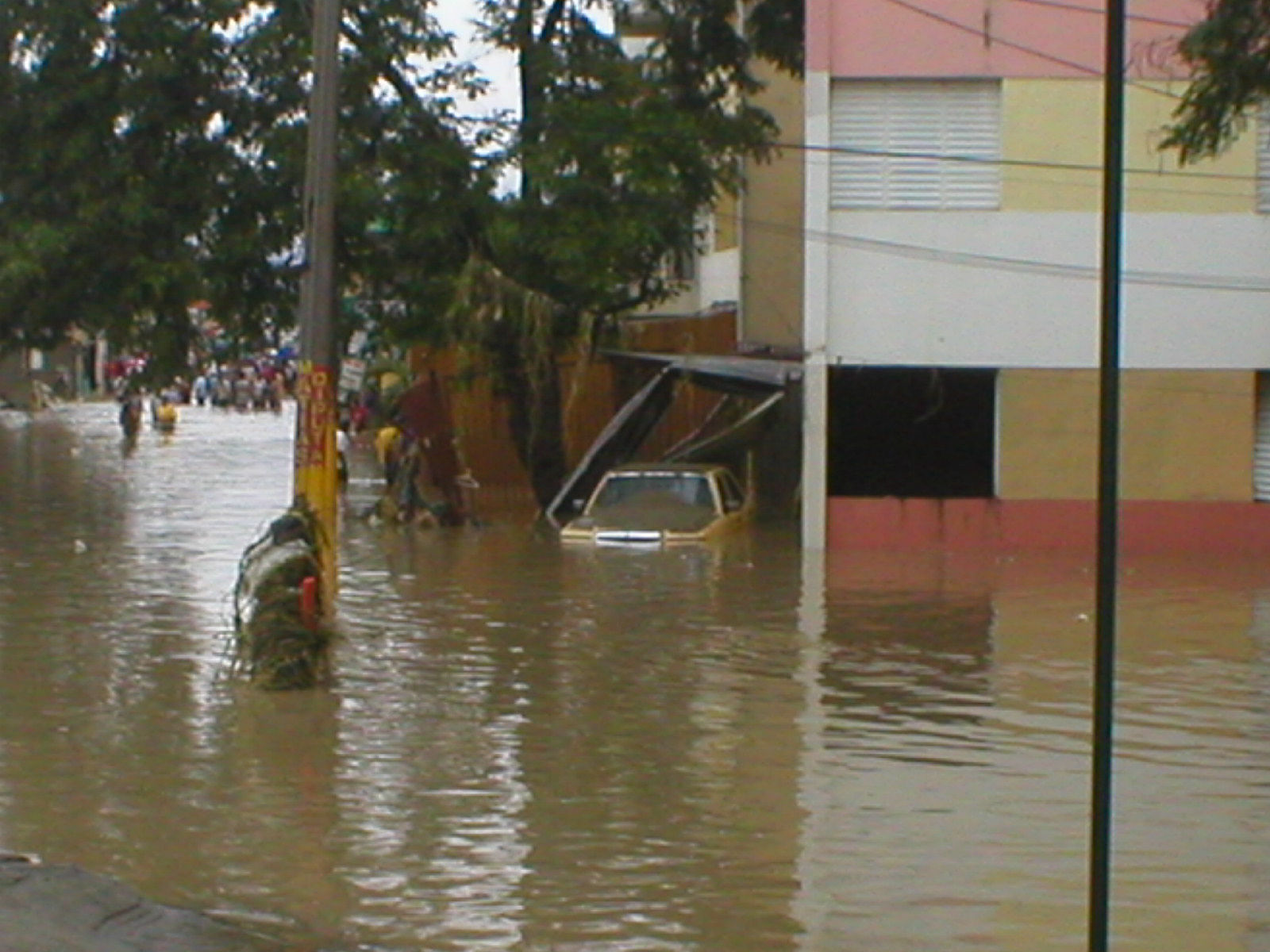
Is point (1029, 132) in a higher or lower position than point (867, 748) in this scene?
higher

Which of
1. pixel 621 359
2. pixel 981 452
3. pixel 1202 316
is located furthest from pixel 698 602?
pixel 621 359

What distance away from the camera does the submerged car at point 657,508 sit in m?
25.1

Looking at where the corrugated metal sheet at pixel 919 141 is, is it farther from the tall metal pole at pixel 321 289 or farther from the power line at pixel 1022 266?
the tall metal pole at pixel 321 289

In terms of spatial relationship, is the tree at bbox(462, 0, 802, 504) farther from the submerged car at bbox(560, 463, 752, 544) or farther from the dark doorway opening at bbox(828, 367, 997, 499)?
the dark doorway opening at bbox(828, 367, 997, 499)

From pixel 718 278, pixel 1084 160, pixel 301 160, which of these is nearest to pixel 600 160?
pixel 301 160

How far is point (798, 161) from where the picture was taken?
34812mm

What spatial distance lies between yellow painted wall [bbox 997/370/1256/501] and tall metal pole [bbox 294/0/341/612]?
10871 mm

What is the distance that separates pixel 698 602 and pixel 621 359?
36.1ft

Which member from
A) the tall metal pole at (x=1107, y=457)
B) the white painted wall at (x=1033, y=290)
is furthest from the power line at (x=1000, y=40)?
the tall metal pole at (x=1107, y=457)

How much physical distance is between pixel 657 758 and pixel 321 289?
21.6 ft

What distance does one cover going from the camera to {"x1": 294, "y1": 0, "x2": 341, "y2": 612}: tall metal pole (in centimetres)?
1700

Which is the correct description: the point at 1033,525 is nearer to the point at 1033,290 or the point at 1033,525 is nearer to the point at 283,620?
the point at 1033,290

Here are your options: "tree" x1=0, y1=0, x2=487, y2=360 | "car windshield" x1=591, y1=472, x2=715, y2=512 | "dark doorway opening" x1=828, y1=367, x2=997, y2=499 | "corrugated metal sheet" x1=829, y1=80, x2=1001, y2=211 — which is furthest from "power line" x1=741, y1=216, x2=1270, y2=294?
"tree" x1=0, y1=0, x2=487, y2=360

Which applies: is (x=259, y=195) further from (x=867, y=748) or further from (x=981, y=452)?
(x=867, y=748)
